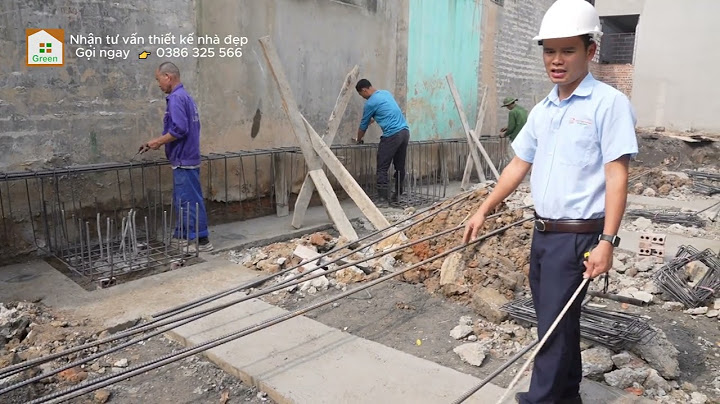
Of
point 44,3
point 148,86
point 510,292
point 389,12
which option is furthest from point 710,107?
point 44,3

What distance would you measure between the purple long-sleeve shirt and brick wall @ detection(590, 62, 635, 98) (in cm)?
1651

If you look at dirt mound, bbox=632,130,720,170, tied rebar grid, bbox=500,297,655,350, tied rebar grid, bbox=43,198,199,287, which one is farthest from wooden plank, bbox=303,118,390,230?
dirt mound, bbox=632,130,720,170

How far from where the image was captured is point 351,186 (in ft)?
18.5

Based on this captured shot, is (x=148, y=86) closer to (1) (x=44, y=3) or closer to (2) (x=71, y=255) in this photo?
(1) (x=44, y=3)

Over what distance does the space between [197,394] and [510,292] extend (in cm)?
246

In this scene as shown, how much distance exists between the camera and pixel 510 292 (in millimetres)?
4031

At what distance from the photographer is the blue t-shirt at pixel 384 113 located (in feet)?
24.7

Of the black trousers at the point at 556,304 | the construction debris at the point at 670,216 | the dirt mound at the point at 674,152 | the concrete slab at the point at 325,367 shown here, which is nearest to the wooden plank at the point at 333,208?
the concrete slab at the point at 325,367

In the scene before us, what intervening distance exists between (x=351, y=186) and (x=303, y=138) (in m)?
0.76

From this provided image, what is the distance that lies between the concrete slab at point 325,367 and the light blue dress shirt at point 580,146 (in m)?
1.15

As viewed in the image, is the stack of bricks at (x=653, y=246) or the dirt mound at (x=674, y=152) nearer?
the stack of bricks at (x=653, y=246)

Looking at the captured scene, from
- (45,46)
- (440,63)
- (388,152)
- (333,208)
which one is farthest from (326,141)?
(440,63)

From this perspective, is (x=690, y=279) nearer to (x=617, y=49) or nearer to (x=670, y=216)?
(x=670, y=216)

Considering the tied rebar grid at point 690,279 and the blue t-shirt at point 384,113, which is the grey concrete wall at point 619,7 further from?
the tied rebar grid at point 690,279
